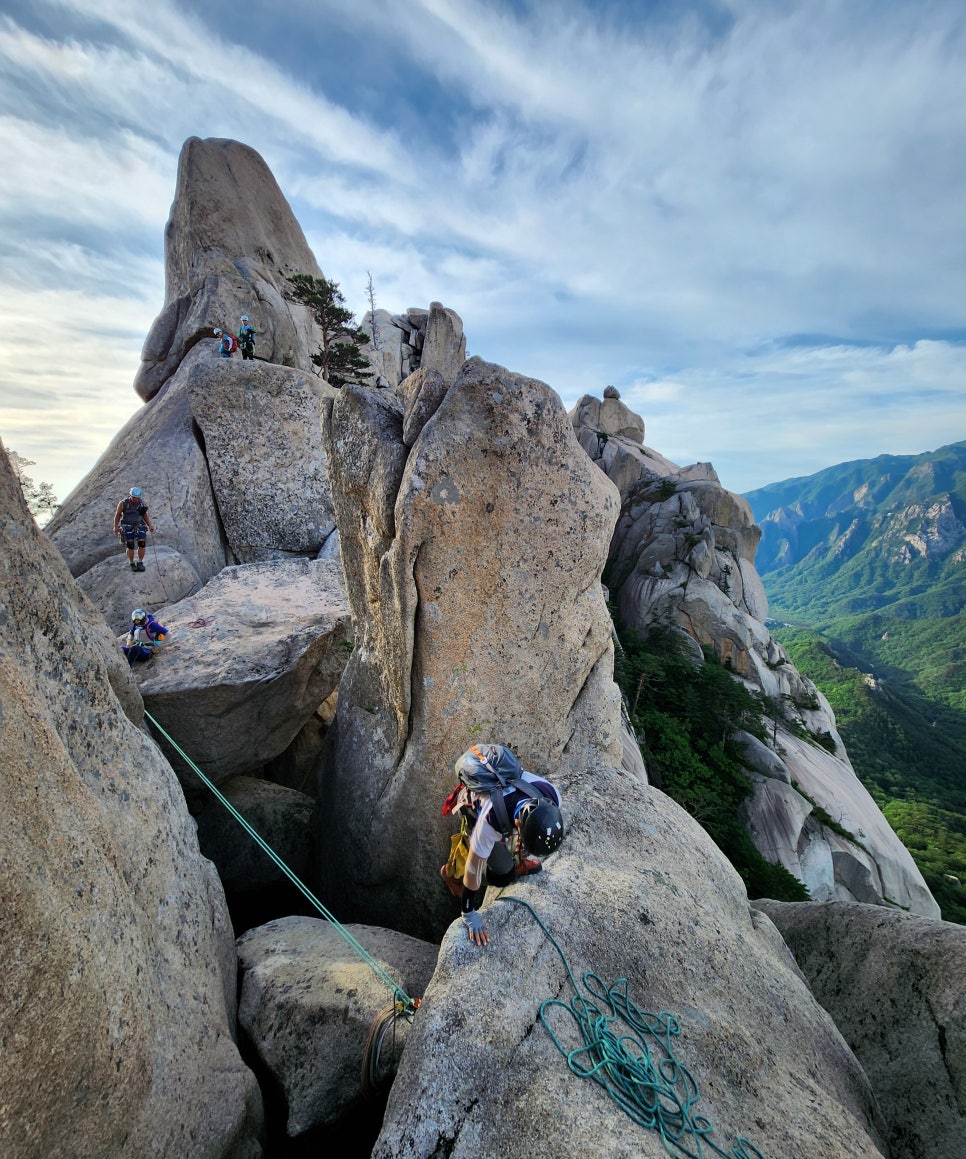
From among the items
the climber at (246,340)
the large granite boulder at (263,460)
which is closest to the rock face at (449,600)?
the large granite boulder at (263,460)

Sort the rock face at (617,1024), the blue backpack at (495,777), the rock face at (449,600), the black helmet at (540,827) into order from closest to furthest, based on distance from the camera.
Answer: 1. the rock face at (617,1024)
2. the black helmet at (540,827)
3. the blue backpack at (495,777)
4. the rock face at (449,600)

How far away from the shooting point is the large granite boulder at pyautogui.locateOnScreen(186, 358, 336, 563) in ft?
49.7

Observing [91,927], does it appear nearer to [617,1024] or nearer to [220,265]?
[617,1024]

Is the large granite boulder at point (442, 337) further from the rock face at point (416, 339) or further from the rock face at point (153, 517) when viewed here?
the rock face at point (153, 517)

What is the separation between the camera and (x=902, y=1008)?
533cm

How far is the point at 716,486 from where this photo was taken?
39469 millimetres

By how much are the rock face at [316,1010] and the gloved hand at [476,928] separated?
128cm

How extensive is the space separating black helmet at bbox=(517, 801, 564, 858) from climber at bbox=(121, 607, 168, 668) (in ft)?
22.5

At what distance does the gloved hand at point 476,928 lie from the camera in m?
4.25

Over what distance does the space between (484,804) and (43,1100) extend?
3.13 meters

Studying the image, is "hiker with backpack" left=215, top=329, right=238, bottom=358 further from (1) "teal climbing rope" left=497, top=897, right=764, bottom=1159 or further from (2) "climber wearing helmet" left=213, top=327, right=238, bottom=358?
(1) "teal climbing rope" left=497, top=897, right=764, bottom=1159

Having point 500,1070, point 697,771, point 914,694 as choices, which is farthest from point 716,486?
point 914,694

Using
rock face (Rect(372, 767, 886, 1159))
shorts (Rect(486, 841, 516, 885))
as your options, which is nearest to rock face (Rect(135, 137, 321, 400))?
shorts (Rect(486, 841, 516, 885))

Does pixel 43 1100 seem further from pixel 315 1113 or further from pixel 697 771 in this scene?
pixel 697 771
